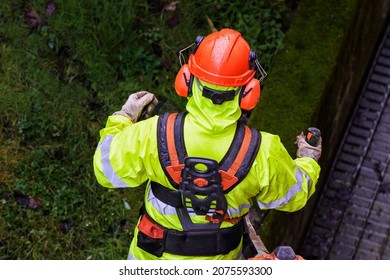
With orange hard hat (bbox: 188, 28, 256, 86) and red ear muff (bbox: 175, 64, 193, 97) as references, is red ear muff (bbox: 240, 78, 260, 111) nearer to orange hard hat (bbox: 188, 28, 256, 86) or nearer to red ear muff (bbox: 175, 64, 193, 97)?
orange hard hat (bbox: 188, 28, 256, 86)

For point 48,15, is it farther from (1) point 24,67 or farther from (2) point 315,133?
(2) point 315,133

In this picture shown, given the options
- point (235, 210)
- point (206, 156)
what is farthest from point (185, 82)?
point (235, 210)

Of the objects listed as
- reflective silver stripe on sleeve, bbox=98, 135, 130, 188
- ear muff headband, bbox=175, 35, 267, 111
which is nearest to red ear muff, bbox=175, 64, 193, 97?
ear muff headband, bbox=175, 35, 267, 111

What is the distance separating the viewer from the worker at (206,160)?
2.74 m

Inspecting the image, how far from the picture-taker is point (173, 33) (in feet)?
16.1

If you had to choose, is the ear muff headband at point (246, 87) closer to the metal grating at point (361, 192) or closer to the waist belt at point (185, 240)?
the waist belt at point (185, 240)

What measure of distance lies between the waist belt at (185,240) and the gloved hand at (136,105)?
48 cm

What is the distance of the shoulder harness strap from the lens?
9.16 ft

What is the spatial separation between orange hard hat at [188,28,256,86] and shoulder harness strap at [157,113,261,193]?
0.23 meters

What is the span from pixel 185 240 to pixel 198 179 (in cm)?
39

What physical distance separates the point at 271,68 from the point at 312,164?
1.70 meters

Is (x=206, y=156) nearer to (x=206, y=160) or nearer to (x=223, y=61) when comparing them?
(x=206, y=160)
